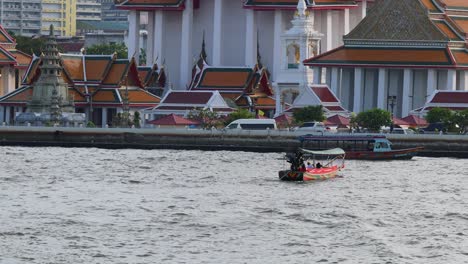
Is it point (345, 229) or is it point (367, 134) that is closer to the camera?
point (345, 229)

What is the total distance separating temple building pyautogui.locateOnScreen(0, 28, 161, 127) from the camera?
5295 inches

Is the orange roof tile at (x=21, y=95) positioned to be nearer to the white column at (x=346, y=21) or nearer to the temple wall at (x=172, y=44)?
the temple wall at (x=172, y=44)

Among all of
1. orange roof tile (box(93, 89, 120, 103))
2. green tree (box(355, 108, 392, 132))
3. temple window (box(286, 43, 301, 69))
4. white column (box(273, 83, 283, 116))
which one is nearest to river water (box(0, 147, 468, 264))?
green tree (box(355, 108, 392, 132))

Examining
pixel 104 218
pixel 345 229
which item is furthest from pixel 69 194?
pixel 345 229

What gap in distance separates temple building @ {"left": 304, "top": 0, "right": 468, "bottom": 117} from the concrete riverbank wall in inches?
593

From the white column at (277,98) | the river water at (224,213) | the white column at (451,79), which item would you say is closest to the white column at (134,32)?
the white column at (277,98)

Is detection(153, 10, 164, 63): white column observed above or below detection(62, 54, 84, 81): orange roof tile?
above

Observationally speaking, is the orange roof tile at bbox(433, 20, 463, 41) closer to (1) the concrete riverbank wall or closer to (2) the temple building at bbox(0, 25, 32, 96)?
(1) the concrete riverbank wall

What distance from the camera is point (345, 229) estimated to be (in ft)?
241

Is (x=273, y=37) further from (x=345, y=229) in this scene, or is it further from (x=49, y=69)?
(x=345, y=229)

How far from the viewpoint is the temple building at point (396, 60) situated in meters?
133

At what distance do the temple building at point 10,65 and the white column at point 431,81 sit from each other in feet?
97.1

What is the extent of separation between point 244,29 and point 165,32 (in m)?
5.54

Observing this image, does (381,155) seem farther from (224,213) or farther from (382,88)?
(224,213)
